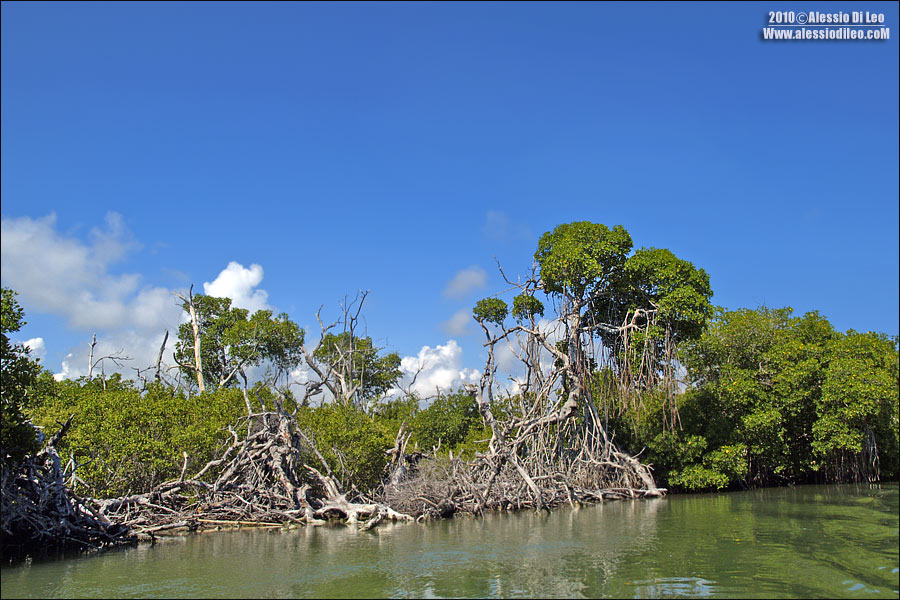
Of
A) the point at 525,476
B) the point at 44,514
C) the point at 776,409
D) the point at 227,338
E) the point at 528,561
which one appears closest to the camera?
the point at 528,561

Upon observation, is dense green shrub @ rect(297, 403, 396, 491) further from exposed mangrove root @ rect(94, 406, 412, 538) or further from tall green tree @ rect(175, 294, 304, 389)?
tall green tree @ rect(175, 294, 304, 389)

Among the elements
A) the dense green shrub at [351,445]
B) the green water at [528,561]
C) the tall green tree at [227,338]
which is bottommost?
→ the green water at [528,561]

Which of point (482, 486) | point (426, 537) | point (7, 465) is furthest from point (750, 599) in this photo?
point (7, 465)

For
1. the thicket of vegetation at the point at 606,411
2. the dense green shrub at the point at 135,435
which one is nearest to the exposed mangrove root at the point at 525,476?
the thicket of vegetation at the point at 606,411

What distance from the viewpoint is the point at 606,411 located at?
23562 millimetres

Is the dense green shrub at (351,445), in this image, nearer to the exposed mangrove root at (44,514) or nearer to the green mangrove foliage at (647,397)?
the green mangrove foliage at (647,397)

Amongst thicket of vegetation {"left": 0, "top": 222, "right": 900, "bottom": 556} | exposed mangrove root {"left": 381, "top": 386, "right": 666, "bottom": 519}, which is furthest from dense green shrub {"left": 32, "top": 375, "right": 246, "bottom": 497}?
exposed mangrove root {"left": 381, "top": 386, "right": 666, "bottom": 519}

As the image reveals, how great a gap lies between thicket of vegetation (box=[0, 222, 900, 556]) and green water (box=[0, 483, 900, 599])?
12.2 ft

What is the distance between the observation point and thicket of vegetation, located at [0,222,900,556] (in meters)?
19.2

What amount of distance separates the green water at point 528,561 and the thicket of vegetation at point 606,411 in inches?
147

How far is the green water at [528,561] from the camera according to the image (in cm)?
890

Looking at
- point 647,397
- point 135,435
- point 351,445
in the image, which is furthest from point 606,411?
point 135,435

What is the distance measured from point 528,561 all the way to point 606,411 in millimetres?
13441

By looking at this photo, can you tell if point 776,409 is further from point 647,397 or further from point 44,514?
point 44,514
